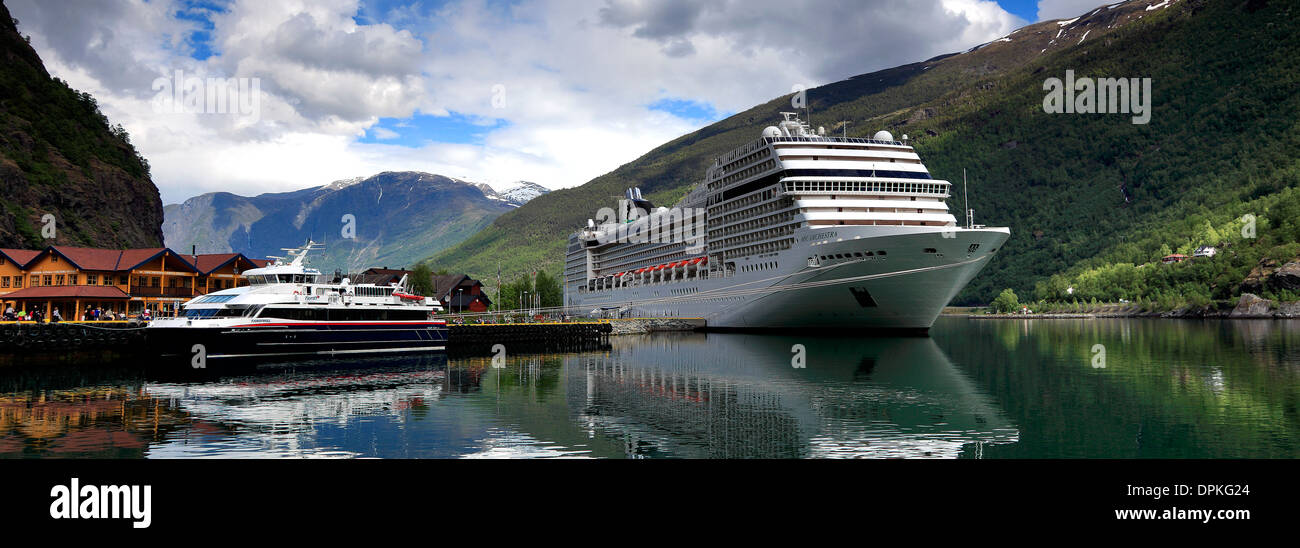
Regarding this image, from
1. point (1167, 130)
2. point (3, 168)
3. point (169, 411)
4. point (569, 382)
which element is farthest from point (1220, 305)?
point (3, 168)

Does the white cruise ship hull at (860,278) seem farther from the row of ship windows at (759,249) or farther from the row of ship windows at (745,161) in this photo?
the row of ship windows at (745,161)

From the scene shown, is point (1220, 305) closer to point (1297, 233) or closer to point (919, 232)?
point (1297, 233)

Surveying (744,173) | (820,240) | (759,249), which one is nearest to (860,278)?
(820,240)

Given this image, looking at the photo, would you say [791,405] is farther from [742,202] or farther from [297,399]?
[742,202]

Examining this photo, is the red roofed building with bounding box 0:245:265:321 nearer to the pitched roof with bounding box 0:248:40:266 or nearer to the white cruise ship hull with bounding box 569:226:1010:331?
the pitched roof with bounding box 0:248:40:266

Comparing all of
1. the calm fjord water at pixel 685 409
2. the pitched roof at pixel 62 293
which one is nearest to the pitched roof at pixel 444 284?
the pitched roof at pixel 62 293
